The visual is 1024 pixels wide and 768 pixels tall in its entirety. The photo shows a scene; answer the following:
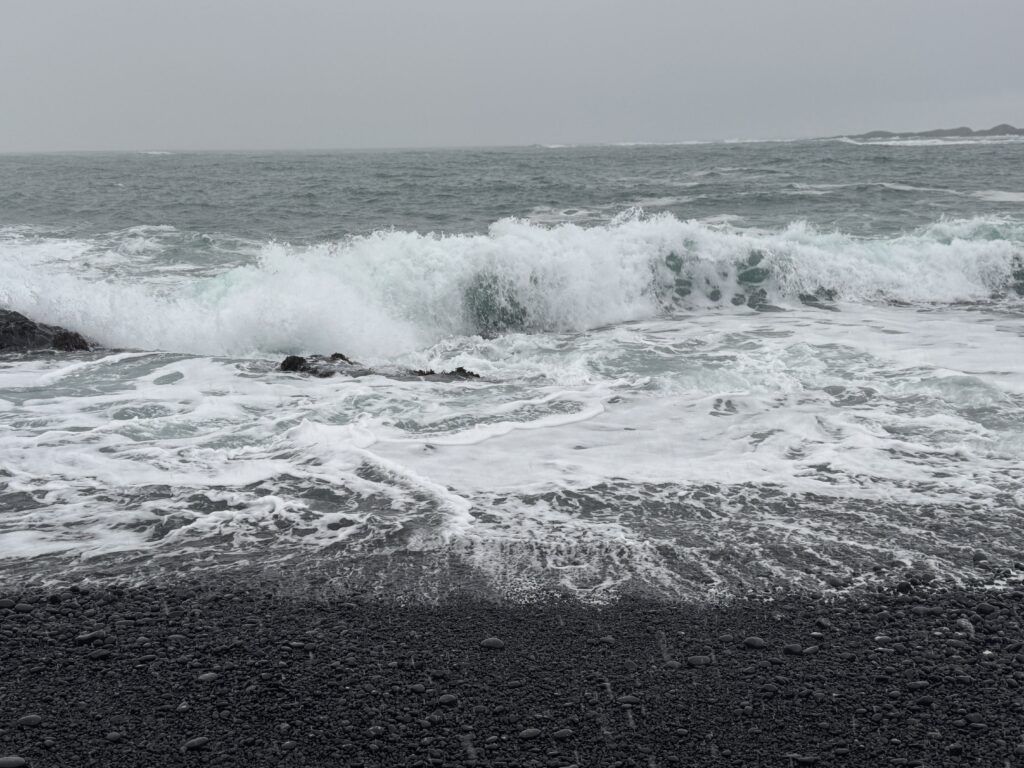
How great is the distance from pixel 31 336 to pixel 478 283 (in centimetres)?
626

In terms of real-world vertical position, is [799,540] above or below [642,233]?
below

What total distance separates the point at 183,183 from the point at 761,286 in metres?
27.5

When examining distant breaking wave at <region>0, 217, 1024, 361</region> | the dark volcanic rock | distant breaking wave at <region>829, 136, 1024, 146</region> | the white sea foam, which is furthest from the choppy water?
distant breaking wave at <region>829, 136, 1024, 146</region>

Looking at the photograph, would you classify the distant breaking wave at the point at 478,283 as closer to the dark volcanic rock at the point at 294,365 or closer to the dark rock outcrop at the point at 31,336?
the dark rock outcrop at the point at 31,336

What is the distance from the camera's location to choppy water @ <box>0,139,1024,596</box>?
510cm

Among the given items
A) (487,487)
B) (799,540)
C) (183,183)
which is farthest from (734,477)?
(183,183)

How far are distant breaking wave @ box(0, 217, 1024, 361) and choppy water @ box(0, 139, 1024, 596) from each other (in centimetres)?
5

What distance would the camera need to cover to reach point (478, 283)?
1327 cm

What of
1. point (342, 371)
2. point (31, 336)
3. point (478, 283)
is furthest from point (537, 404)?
point (31, 336)

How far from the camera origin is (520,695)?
3594mm

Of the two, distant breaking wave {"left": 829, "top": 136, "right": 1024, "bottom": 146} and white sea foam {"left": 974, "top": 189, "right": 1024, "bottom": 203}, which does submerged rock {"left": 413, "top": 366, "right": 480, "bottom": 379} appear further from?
distant breaking wave {"left": 829, "top": 136, "right": 1024, "bottom": 146}

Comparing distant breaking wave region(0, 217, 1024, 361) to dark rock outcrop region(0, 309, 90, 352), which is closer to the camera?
dark rock outcrop region(0, 309, 90, 352)

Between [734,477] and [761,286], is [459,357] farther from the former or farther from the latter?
[761,286]

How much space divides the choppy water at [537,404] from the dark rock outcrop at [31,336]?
52 centimetres
